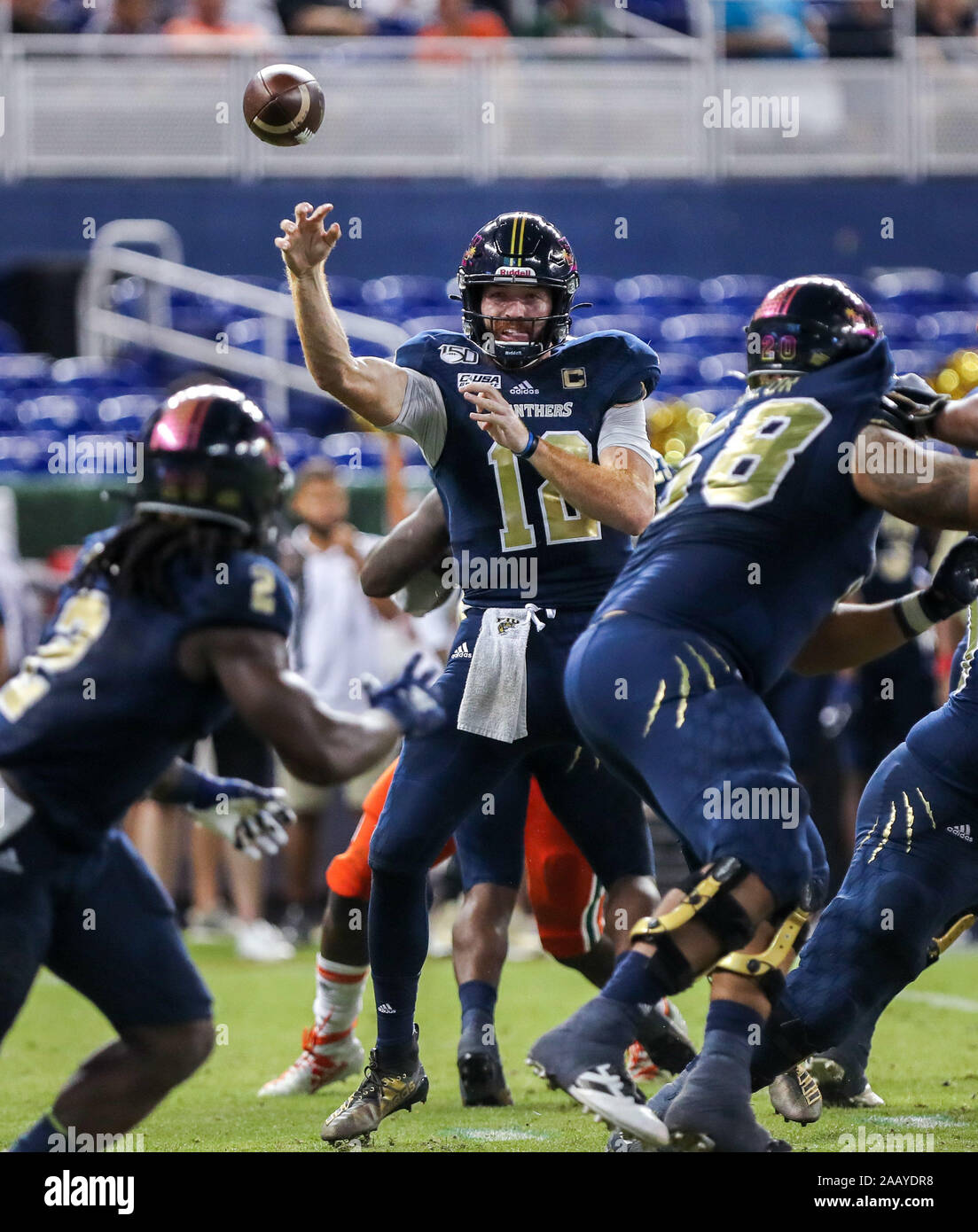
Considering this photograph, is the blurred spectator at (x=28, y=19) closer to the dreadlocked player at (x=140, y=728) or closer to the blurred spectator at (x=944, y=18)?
the blurred spectator at (x=944, y=18)

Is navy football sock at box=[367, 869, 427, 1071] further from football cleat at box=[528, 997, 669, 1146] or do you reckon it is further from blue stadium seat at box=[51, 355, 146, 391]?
blue stadium seat at box=[51, 355, 146, 391]

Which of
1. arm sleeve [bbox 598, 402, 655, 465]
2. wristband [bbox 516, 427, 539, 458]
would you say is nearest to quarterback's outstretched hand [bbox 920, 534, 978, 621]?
arm sleeve [bbox 598, 402, 655, 465]

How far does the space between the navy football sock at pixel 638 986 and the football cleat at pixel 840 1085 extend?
130cm

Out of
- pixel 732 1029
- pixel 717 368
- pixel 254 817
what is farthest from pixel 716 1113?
pixel 717 368

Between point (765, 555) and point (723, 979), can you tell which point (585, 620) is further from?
point (723, 979)

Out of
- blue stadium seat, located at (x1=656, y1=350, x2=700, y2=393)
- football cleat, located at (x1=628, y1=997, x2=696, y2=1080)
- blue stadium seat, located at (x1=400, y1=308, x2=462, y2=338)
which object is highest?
blue stadium seat, located at (x1=400, y1=308, x2=462, y2=338)

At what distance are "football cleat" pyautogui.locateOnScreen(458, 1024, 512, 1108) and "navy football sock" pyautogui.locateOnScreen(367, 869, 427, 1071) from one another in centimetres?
47

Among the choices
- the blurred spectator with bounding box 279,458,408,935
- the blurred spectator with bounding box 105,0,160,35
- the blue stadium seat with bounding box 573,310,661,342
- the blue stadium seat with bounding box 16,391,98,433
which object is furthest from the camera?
the blurred spectator with bounding box 105,0,160,35

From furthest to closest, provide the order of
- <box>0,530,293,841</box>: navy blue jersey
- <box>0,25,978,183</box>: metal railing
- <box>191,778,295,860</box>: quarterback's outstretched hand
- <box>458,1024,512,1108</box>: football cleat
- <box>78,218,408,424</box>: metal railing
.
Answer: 1. <box>0,25,978,183</box>: metal railing
2. <box>78,218,408,424</box>: metal railing
3. <box>458,1024,512,1108</box>: football cleat
4. <box>191,778,295,860</box>: quarterback's outstretched hand
5. <box>0,530,293,841</box>: navy blue jersey

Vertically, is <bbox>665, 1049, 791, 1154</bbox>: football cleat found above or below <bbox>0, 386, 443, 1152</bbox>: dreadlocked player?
below

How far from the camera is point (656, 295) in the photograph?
1417cm

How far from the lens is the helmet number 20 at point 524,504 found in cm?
444

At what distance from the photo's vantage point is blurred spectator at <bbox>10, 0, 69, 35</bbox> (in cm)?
1431

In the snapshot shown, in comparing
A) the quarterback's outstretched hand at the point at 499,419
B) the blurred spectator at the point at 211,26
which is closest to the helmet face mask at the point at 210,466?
the quarterback's outstretched hand at the point at 499,419
